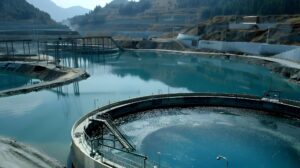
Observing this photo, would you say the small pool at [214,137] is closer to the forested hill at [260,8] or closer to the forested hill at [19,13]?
the forested hill at [260,8]

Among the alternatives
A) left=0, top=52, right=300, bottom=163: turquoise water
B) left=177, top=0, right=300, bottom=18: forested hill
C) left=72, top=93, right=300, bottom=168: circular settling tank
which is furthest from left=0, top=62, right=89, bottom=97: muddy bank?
left=177, top=0, right=300, bottom=18: forested hill

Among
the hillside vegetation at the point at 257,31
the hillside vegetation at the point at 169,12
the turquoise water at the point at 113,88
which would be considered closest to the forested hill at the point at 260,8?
the hillside vegetation at the point at 169,12

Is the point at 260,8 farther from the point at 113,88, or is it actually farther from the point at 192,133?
the point at 192,133

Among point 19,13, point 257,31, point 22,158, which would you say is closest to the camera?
point 22,158

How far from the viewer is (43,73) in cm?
4878

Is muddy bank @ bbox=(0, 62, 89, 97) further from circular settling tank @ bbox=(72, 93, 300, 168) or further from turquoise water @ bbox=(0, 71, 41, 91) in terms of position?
circular settling tank @ bbox=(72, 93, 300, 168)

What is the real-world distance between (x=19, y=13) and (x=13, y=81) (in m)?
79.3

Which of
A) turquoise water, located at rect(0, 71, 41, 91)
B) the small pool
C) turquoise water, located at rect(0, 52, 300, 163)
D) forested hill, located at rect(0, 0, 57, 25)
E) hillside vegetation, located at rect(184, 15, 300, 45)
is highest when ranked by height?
forested hill, located at rect(0, 0, 57, 25)

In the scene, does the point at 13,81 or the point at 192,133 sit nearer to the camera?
the point at 192,133

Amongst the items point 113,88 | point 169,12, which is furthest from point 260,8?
point 113,88

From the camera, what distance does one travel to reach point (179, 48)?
8181cm

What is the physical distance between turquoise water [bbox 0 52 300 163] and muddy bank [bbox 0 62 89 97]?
3.64 feet

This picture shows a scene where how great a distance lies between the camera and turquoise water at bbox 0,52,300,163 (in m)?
Result: 25.4

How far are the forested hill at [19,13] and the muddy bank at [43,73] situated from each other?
64.7 m
